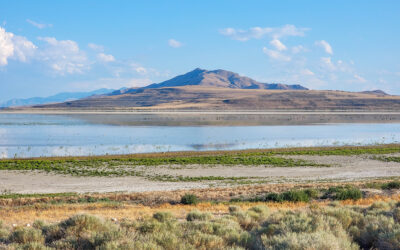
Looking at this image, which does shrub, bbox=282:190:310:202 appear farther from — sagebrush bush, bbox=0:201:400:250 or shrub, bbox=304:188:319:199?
sagebrush bush, bbox=0:201:400:250

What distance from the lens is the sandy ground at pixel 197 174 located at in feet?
70.3

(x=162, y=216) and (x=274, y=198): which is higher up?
(x=162, y=216)

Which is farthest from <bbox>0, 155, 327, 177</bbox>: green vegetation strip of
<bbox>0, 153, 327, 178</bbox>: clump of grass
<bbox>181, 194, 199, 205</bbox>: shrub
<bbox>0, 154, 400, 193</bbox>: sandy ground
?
<bbox>181, 194, 199, 205</bbox>: shrub

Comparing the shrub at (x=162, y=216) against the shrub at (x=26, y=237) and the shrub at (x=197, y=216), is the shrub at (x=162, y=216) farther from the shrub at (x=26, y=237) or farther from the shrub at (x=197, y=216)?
the shrub at (x=26, y=237)

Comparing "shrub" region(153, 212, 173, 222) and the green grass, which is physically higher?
"shrub" region(153, 212, 173, 222)

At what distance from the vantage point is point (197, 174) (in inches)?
1024

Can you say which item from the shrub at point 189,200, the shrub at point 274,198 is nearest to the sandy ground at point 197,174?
the shrub at point 189,200

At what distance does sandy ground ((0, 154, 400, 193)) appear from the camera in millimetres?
21438

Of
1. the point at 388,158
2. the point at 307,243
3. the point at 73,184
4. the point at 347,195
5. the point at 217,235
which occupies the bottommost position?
the point at 73,184

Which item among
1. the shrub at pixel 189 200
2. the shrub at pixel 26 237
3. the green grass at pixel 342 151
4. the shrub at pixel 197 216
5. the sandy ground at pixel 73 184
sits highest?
the shrub at pixel 26 237

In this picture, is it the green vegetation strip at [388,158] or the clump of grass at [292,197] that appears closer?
the clump of grass at [292,197]

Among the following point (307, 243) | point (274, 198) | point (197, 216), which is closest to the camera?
point (307, 243)

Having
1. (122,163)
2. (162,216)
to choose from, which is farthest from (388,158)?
(162,216)

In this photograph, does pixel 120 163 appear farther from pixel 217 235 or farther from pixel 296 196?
pixel 217 235
